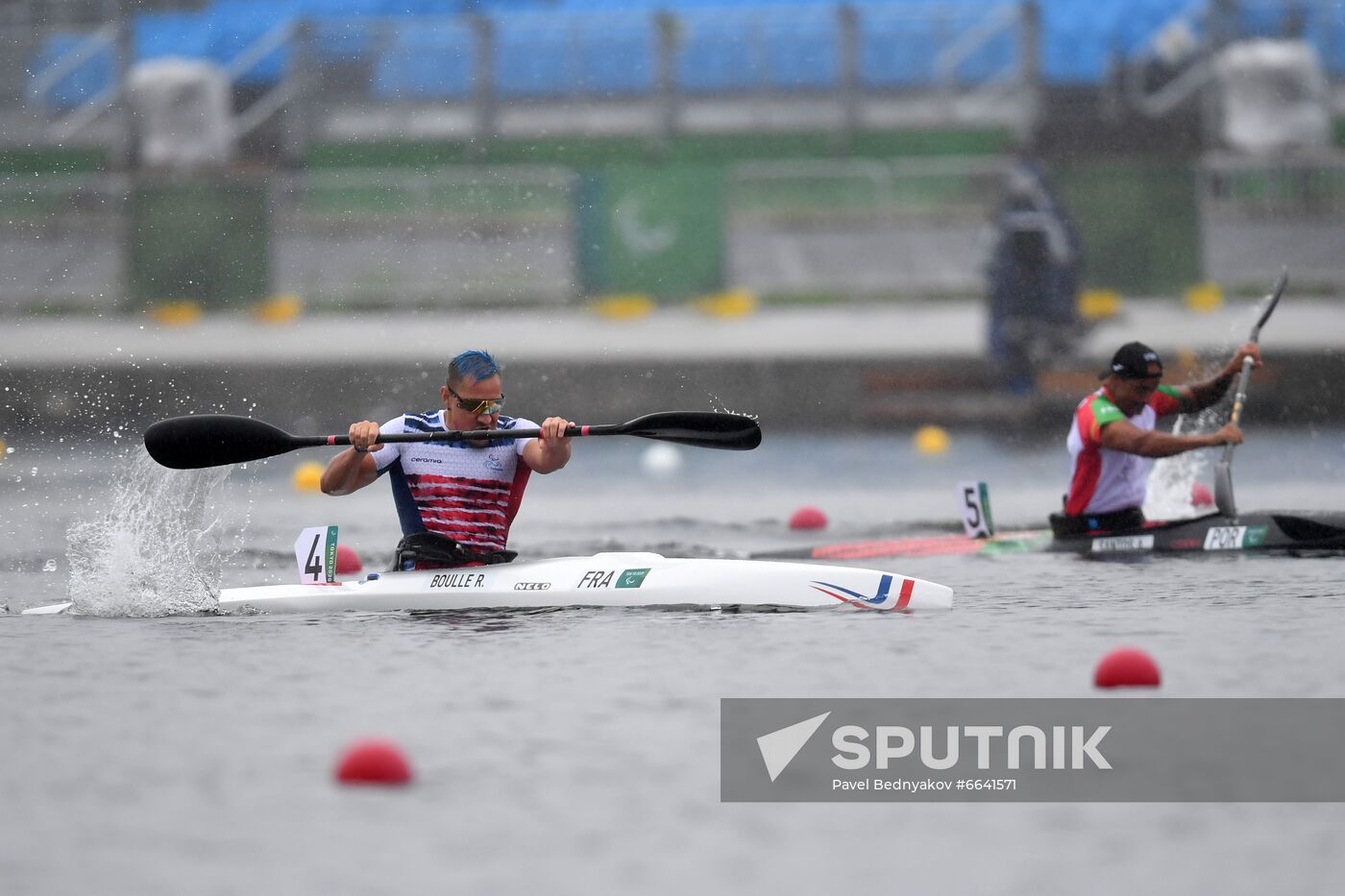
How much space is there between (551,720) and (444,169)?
1688 centimetres

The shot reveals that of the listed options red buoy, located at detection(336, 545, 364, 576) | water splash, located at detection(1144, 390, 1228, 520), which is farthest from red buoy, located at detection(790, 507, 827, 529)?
red buoy, located at detection(336, 545, 364, 576)

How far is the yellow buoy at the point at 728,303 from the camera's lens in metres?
22.2

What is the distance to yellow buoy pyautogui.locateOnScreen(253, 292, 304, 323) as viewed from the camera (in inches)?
830

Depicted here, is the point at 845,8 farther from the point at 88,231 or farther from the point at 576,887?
the point at 576,887

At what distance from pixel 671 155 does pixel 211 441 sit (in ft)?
49.8

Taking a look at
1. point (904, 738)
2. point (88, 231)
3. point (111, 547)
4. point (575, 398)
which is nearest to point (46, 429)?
point (88, 231)

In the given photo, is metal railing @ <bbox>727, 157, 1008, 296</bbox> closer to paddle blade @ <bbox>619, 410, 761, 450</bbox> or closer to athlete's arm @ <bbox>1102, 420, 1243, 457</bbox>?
athlete's arm @ <bbox>1102, 420, 1243, 457</bbox>

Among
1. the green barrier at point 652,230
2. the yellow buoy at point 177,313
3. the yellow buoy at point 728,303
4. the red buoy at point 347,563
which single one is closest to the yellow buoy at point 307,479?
the red buoy at point 347,563

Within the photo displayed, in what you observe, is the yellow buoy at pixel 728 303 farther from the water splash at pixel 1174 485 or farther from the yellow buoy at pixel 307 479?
the water splash at pixel 1174 485

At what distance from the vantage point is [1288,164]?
21375mm

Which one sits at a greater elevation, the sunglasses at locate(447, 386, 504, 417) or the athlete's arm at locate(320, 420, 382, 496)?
the sunglasses at locate(447, 386, 504, 417)

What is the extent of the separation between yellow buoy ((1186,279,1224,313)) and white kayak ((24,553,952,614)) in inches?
497

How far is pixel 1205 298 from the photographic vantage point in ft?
69.6

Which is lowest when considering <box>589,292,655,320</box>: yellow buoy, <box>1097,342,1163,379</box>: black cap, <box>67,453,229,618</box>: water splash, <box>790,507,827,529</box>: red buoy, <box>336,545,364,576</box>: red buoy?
<box>790,507,827,529</box>: red buoy
